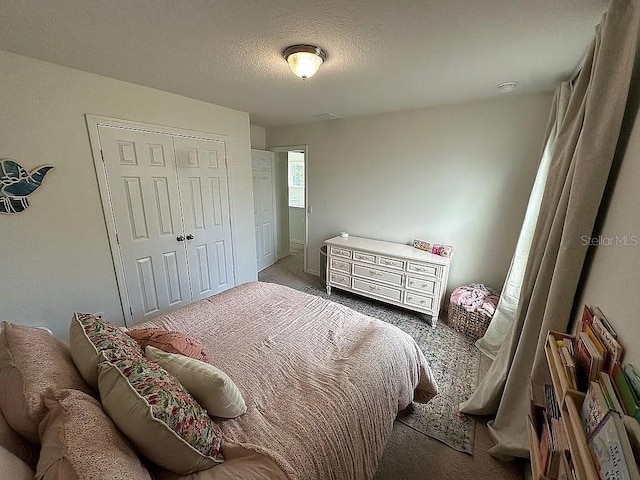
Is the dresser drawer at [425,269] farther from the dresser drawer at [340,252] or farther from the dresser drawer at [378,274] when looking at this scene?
the dresser drawer at [340,252]

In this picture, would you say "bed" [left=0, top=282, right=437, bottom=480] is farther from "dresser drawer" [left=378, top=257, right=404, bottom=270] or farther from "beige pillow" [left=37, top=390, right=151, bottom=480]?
"dresser drawer" [left=378, top=257, right=404, bottom=270]

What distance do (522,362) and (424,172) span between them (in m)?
2.19

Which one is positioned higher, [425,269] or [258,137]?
[258,137]

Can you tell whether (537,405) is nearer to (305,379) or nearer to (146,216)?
(305,379)

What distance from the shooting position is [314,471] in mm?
931

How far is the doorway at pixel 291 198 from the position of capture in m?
4.18

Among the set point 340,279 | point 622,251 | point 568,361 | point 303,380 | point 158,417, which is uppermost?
point 622,251

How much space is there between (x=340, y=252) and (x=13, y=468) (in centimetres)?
293

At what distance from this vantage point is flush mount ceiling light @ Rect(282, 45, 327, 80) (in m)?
1.55

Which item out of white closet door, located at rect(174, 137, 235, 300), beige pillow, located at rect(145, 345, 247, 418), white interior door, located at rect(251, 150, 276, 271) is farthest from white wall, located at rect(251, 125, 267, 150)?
beige pillow, located at rect(145, 345, 247, 418)

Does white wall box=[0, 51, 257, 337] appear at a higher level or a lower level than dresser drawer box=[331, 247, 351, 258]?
higher

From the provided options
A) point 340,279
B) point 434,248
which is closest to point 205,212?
point 340,279

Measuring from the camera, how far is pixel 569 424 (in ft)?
2.28

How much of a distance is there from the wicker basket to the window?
3992mm
